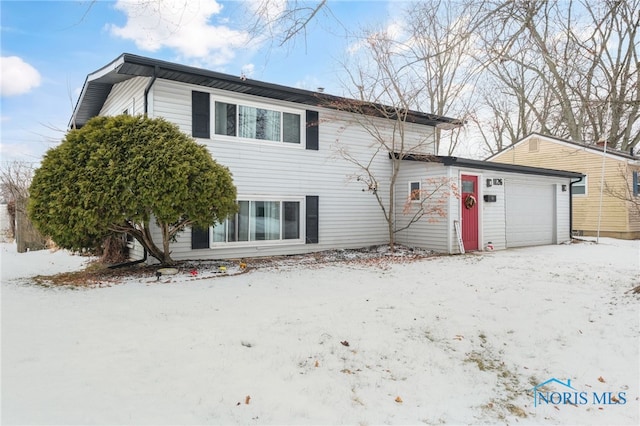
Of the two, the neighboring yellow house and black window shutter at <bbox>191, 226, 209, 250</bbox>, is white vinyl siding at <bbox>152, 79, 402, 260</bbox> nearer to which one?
black window shutter at <bbox>191, 226, 209, 250</bbox>

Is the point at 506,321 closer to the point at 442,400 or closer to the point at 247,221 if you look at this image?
the point at 442,400

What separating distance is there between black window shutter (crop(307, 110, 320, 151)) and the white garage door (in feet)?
19.6

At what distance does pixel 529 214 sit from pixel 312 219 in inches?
286

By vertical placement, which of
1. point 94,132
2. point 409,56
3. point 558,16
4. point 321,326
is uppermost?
point 558,16

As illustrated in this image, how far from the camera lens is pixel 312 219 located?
32.6 feet

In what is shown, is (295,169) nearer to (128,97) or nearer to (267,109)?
(267,109)

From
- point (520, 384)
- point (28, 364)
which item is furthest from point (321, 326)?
point (28, 364)

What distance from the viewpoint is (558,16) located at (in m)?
5.03

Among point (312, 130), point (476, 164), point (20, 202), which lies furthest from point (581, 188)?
point (20, 202)

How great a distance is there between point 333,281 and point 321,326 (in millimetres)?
2257

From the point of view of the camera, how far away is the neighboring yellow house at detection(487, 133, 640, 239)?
46.0 ft

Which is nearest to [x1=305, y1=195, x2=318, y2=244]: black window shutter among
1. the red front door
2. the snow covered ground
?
the snow covered ground

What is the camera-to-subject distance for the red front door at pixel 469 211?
34.1 feet

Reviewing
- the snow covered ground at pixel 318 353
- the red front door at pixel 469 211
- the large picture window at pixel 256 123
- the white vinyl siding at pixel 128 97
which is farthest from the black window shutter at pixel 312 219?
the white vinyl siding at pixel 128 97
